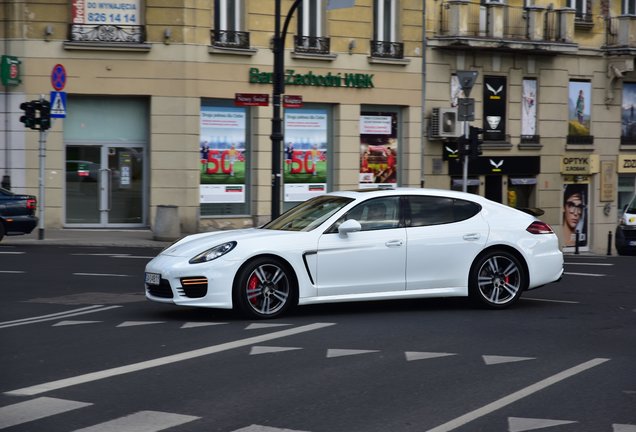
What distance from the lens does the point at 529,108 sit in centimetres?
3581

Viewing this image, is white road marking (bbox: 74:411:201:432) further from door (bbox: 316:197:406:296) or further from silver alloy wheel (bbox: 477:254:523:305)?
silver alloy wheel (bbox: 477:254:523:305)

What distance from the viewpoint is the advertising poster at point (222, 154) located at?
98.8ft

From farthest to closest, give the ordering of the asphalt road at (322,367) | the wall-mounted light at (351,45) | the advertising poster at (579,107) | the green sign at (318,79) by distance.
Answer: the advertising poster at (579,107) → the wall-mounted light at (351,45) → the green sign at (318,79) → the asphalt road at (322,367)

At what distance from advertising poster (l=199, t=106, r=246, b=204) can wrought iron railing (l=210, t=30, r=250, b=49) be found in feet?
5.58

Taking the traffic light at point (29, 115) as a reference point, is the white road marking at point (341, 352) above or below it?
below

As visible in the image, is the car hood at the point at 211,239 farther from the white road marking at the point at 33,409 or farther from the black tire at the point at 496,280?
the white road marking at the point at 33,409

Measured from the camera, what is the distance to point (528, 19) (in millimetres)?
35250

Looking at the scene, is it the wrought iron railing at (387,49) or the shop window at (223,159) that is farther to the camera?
the wrought iron railing at (387,49)

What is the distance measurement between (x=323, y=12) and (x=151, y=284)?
822 inches

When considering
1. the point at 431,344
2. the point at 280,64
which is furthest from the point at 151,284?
the point at 280,64

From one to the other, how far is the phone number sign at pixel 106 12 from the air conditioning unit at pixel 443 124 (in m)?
9.40

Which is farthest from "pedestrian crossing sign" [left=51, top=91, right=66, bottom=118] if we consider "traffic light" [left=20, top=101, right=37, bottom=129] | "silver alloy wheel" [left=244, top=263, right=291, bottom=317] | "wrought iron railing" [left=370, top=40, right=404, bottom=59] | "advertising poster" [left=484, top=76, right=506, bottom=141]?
"silver alloy wheel" [left=244, top=263, right=291, bottom=317]

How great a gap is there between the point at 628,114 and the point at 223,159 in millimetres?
15321

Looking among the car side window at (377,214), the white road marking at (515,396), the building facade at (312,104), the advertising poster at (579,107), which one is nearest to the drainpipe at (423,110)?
the building facade at (312,104)
